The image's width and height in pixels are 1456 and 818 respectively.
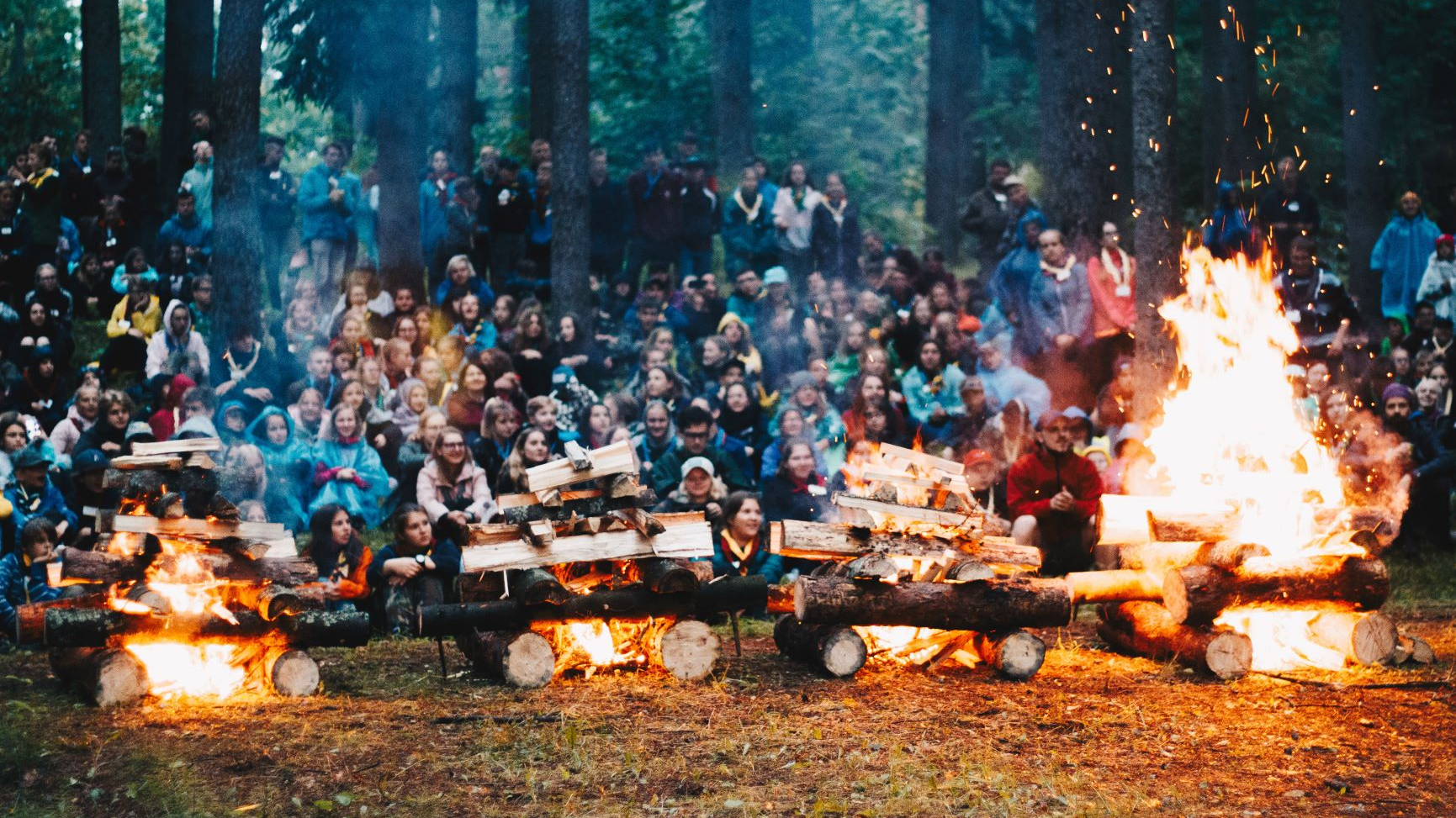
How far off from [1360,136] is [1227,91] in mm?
2822

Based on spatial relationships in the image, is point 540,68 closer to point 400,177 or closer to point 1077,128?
point 400,177

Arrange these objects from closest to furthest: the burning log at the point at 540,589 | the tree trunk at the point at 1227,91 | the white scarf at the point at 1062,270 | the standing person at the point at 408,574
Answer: the burning log at the point at 540,589 → the standing person at the point at 408,574 → the white scarf at the point at 1062,270 → the tree trunk at the point at 1227,91

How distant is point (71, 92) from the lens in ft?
83.5

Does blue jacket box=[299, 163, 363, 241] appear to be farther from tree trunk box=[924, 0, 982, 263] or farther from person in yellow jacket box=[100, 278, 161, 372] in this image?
tree trunk box=[924, 0, 982, 263]

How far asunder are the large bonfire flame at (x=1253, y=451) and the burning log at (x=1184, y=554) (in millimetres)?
104

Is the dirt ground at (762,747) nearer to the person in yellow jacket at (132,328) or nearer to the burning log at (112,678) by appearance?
the burning log at (112,678)

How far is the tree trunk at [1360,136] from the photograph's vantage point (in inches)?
852

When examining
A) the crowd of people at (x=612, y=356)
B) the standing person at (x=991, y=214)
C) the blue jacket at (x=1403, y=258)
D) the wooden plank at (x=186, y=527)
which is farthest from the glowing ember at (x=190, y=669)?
the blue jacket at (x=1403, y=258)

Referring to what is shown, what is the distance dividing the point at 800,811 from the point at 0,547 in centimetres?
759

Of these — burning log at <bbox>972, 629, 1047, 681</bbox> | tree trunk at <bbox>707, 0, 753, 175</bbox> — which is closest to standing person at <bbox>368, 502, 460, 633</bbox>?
burning log at <bbox>972, 629, 1047, 681</bbox>

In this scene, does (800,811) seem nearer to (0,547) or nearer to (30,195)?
(0,547)

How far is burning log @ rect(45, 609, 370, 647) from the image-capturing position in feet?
29.8

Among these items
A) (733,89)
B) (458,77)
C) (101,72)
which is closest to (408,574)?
(101,72)

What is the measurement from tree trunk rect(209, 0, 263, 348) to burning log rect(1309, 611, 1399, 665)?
12.5 meters
